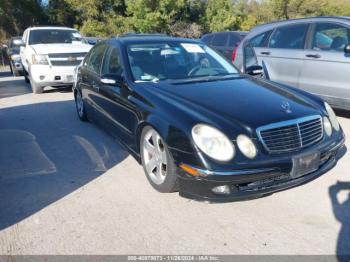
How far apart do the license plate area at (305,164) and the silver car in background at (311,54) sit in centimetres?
308

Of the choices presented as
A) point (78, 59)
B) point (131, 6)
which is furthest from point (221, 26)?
point (78, 59)

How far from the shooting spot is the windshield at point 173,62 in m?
4.50

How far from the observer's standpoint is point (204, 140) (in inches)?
126

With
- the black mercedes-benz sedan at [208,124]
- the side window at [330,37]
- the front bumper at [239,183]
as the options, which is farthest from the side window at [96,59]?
the side window at [330,37]

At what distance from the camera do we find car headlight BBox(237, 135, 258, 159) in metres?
3.15

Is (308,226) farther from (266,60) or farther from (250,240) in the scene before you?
(266,60)

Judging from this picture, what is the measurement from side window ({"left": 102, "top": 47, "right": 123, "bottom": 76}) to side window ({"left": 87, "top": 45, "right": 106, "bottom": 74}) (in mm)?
304

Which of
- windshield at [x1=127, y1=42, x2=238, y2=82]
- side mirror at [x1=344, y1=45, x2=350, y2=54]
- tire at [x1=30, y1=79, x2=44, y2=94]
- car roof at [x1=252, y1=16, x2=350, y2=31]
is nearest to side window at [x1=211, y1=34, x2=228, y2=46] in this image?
car roof at [x1=252, y1=16, x2=350, y2=31]

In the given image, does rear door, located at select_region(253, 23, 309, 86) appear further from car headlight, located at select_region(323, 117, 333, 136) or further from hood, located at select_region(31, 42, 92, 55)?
hood, located at select_region(31, 42, 92, 55)

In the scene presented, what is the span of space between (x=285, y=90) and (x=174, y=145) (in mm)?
1711

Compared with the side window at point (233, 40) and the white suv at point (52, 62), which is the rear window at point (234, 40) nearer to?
the side window at point (233, 40)

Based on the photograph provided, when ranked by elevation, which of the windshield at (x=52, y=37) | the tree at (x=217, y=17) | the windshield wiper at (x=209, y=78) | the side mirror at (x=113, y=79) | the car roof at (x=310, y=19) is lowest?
the tree at (x=217, y=17)

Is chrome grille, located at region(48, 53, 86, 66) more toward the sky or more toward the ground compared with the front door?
more toward the ground

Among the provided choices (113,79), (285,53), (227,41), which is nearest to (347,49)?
(285,53)
